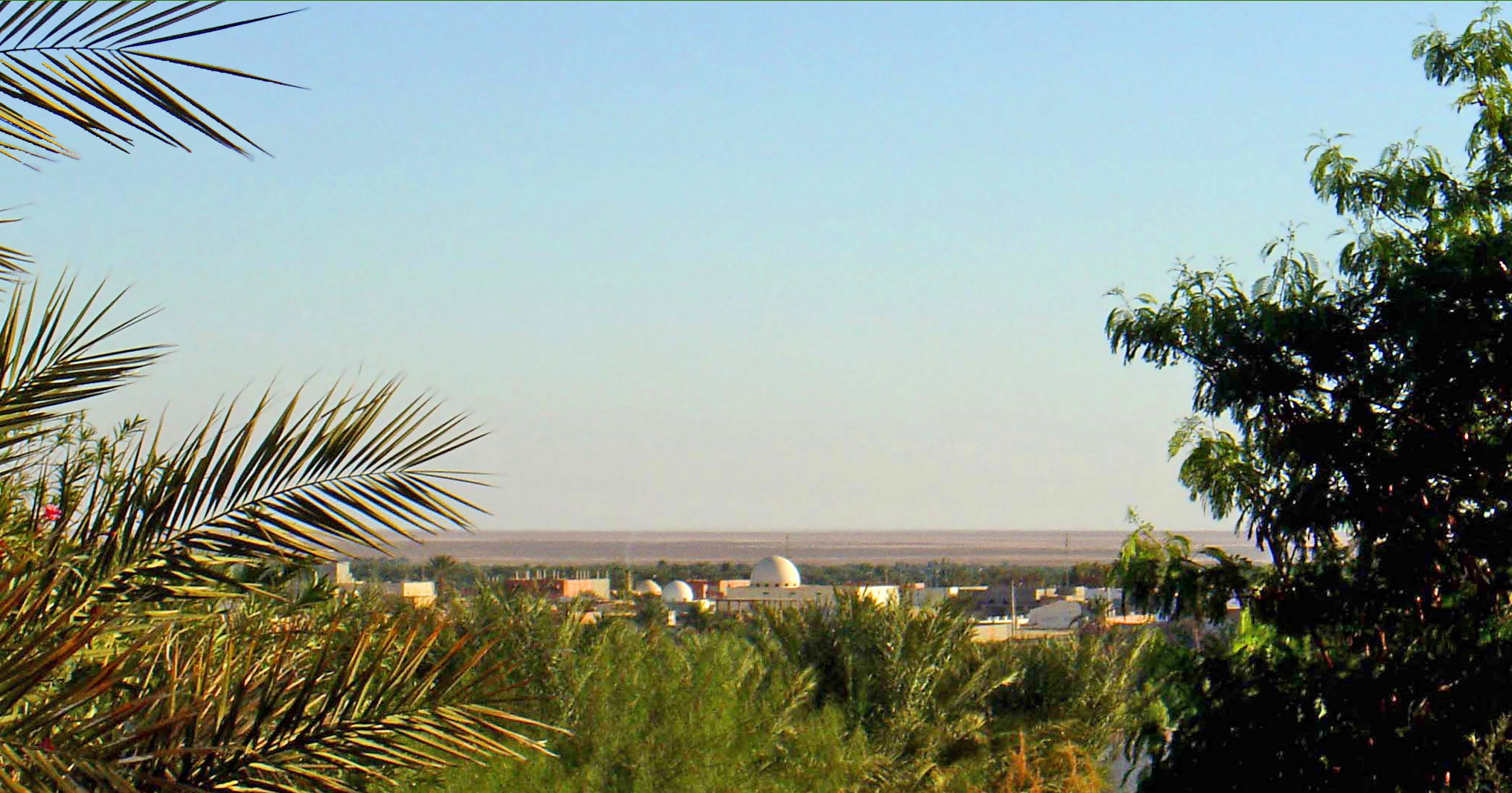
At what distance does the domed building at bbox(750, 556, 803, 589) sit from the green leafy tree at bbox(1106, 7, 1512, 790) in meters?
59.3

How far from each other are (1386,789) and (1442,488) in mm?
1715

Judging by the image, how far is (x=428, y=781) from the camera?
360 inches

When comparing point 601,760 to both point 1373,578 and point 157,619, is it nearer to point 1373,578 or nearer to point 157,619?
point 1373,578

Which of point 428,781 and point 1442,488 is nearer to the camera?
point 1442,488

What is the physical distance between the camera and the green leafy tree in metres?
7.95

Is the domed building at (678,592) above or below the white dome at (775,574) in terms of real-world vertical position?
below

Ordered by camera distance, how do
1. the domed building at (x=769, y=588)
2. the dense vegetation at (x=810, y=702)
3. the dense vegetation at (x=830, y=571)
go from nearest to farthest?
the dense vegetation at (x=810, y=702) → the domed building at (x=769, y=588) → the dense vegetation at (x=830, y=571)

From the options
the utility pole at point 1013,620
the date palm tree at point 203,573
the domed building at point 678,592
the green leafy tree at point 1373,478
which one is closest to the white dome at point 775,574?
the domed building at point 678,592

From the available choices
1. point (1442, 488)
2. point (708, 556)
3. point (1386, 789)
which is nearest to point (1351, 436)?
point (1442, 488)

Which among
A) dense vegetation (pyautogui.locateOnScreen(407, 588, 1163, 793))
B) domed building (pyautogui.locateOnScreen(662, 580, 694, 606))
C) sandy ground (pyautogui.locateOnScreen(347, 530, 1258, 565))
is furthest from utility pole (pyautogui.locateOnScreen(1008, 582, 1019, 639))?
sandy ground (pyautogui.locateOnScreen(347, 530, 1258, 565))

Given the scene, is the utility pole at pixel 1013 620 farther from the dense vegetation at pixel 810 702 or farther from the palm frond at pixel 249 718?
the palm frond at pixel 249 718

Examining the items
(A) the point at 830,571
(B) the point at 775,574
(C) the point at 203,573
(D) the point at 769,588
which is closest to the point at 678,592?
(B) the point at 775,574

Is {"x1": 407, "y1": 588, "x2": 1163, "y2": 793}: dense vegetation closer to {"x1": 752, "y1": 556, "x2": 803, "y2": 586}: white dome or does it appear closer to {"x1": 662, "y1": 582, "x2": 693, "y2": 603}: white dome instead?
{"x1": 752, "y1": 556, "x2": 803, "y2": 586}: white dome

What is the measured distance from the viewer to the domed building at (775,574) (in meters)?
68.8
